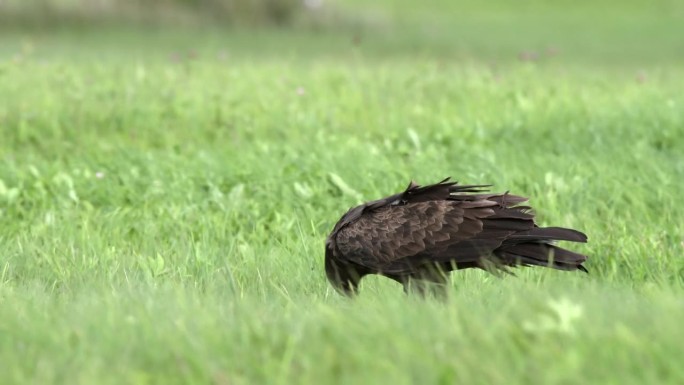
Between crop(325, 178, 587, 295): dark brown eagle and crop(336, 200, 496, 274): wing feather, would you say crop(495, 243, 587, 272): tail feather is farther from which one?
crop(336, 200, 496, 274): wing feather

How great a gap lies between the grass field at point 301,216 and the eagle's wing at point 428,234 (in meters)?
0.20

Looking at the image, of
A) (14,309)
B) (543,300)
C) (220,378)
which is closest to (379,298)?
(543,300)

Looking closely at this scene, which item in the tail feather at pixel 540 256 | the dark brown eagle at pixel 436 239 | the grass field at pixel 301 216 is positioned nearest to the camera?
the grass field at pixel 301 216

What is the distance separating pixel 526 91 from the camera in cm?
999

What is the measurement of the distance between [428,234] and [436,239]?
45 millimetres

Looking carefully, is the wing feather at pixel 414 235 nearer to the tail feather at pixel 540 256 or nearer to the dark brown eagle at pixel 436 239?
the dark brown eagle at pixel 436 239

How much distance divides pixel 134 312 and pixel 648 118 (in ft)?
19.0

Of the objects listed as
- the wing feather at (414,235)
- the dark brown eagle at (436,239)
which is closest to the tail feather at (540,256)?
the dark brown eagle at (436,239)

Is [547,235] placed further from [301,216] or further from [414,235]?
[301,216]

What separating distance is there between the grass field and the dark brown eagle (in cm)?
15

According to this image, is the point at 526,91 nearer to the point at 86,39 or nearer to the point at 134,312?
the point at 134,312

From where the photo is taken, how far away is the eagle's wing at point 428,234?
436cm

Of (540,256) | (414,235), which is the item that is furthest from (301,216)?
(540,256)

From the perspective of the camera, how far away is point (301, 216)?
652cm
